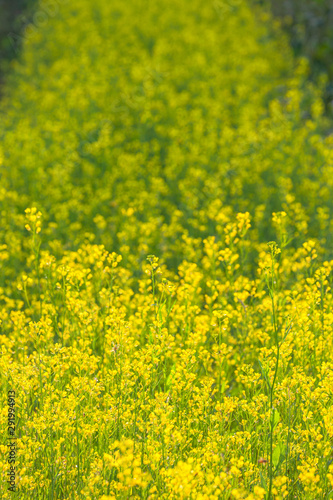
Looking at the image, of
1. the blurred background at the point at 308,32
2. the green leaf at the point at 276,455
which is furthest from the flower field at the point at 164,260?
the blurred background at the point at 308,32

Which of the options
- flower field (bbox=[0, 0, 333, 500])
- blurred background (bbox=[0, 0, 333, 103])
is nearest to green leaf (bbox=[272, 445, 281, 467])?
flower field (bbox=[0, 0, 333, 500])

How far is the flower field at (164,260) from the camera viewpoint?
101 inches

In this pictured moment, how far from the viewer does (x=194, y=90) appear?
8.44 meters

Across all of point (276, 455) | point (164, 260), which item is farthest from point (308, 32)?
point (276, 455)

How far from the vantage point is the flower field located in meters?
2.56

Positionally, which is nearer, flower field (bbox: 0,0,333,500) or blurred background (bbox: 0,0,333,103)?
flower field (bbox: 0,0,333,500)

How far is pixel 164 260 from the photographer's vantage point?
484 centimetres

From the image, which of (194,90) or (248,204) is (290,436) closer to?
(248,204)

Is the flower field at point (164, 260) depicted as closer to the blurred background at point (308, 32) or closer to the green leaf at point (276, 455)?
the green leaf at point (276, 455)

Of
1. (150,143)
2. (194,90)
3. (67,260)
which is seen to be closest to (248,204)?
(150,143)

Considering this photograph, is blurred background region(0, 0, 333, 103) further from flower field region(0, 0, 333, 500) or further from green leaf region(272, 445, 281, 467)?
green leaf region(272, 445, 281, 467)

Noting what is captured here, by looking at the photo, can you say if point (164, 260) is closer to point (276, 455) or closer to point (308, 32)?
point (276, 455)

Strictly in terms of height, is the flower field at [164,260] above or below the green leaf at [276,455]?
above

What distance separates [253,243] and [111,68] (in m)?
5.33
